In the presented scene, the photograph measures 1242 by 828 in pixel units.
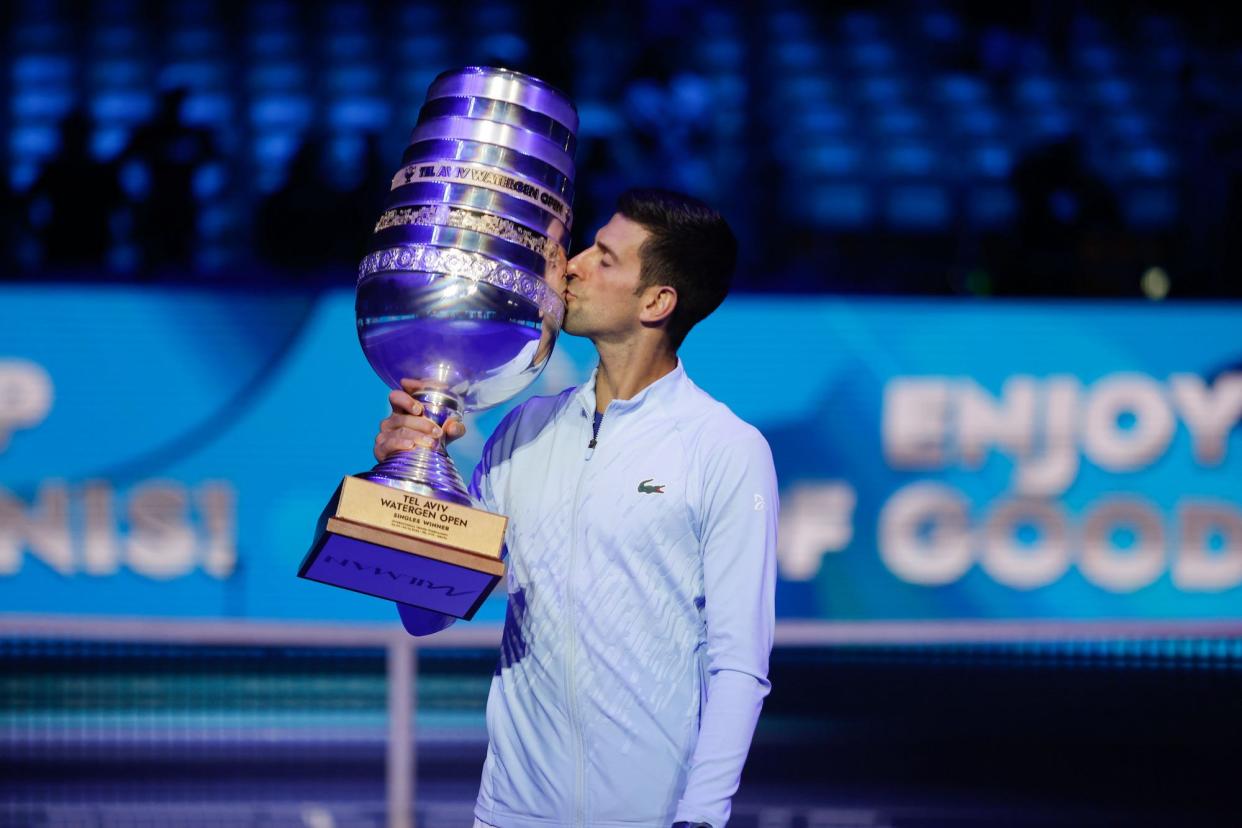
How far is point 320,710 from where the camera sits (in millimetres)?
4320

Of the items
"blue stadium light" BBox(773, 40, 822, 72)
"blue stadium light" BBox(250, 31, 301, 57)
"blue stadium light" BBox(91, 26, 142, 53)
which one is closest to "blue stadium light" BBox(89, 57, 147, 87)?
"blue stadium light" BBox(91, 26, 142, 53)

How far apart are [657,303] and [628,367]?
0.36ft

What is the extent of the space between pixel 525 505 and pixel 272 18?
7.29 meters

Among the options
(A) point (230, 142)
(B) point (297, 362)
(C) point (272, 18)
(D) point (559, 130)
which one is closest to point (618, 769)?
(D) point (559, 130)

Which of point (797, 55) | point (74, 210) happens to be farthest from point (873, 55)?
point (74, 210)

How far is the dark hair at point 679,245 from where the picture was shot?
233 centimetres

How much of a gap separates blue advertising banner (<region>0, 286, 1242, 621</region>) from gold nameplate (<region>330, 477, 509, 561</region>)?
320cm

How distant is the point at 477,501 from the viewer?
222 centimetres

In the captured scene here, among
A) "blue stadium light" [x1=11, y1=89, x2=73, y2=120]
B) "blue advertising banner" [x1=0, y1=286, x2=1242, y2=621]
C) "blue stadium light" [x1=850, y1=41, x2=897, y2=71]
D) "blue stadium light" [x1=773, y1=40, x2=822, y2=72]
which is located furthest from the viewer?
"blue stadium light" [x1=850, y1=41, x2=897, y2=71]

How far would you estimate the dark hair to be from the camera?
233 centimetres

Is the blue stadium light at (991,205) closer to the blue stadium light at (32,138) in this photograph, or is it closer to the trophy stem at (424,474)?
the blue stadium light at (32,138)

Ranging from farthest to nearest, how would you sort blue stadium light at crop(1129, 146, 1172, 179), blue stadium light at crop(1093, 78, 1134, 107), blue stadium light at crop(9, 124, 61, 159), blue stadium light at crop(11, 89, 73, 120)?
blue stadium light at crop(1093, 78, 1134, 107) < blue stadium light at crop(1129, 146, 1172, 179) < blue stadium light at crop(11, 89, 73, 120) < blue stadium light at crop(9, 124, 61, 159)

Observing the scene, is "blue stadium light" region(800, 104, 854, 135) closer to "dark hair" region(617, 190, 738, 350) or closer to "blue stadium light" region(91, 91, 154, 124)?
"blue stadium light" region(91, 91, 154, 124)

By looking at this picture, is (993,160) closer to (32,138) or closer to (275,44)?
(275,44)
